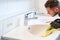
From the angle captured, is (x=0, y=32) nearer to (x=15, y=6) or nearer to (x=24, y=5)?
(x=15, y=6)

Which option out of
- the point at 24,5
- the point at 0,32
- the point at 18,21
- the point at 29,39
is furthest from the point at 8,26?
the point at 24,5

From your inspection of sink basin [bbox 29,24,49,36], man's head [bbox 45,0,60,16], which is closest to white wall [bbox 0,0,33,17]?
sink basin [bbox 29,24,49,36]

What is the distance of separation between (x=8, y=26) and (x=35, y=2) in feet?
3.09

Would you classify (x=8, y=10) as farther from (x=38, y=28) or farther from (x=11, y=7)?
(x=38, y=28)

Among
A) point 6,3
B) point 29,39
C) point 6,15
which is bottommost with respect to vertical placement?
point 29,39

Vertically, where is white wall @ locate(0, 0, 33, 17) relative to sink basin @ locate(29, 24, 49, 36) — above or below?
above

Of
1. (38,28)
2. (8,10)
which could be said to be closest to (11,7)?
(8,10)

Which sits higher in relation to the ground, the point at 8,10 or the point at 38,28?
the point at 8,10

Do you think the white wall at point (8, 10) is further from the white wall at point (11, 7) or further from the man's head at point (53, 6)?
the man's head at point (53, 6)

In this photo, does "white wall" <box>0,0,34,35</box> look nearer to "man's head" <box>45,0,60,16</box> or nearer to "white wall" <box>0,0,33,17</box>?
"white wall" <box>0,0,33,17</box>

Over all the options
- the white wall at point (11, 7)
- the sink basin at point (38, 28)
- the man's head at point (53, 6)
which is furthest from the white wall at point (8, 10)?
the man's head at point (53, 6)

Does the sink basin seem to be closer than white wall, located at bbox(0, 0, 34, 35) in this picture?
No

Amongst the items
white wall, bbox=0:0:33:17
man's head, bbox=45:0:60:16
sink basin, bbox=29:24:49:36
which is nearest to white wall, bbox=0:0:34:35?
white wall, bbox=0:0:33:17

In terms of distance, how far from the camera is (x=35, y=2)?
6.98 feet
